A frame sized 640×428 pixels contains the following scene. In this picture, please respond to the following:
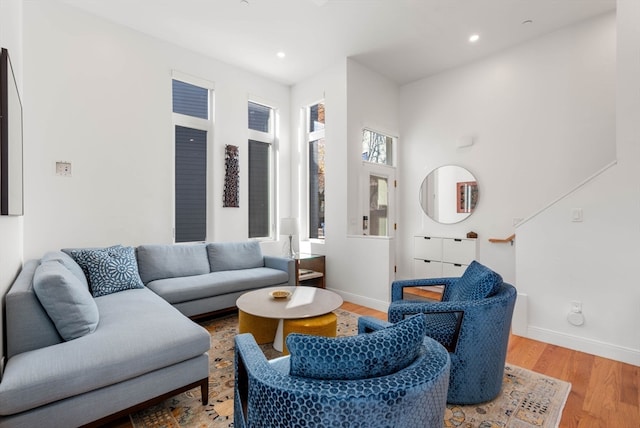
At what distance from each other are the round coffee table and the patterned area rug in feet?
1.44

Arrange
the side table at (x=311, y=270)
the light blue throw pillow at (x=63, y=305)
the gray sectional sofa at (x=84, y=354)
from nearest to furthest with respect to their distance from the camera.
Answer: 1. the gray sectional sofa at (x=84, y=354)
2. the light blue throw pillow at (x=63, y=305)
3. the side table at (x=311, y=270)

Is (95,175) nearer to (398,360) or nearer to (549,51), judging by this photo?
(398,360)

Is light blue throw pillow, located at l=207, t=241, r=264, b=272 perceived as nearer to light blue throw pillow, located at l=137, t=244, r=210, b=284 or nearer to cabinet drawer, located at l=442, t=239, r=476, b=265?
light blue throw pillow, located at l=137, t=244, r=210, b=284

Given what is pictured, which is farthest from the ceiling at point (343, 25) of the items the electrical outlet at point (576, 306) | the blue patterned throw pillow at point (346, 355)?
the blue patterned throw pillow at point (346, 355)

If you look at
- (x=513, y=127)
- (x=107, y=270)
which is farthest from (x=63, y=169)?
(x=513, y=127)

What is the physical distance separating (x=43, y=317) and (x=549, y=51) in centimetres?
558

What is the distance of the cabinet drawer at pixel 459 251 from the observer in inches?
175

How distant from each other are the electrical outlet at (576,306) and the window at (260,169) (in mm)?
3945

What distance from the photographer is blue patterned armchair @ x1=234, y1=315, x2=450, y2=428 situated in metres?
0.90

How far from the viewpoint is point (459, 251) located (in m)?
4.54

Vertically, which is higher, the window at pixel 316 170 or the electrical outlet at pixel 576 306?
the window at pixel 316 170

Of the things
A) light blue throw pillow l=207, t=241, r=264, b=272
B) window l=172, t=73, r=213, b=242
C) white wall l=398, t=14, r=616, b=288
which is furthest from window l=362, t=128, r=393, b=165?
window l=172, t=73, r=213, b=242

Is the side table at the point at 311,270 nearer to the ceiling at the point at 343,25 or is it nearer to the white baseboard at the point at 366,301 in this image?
the white baseboard at the point at 366,301

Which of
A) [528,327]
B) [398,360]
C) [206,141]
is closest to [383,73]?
[206,141]
